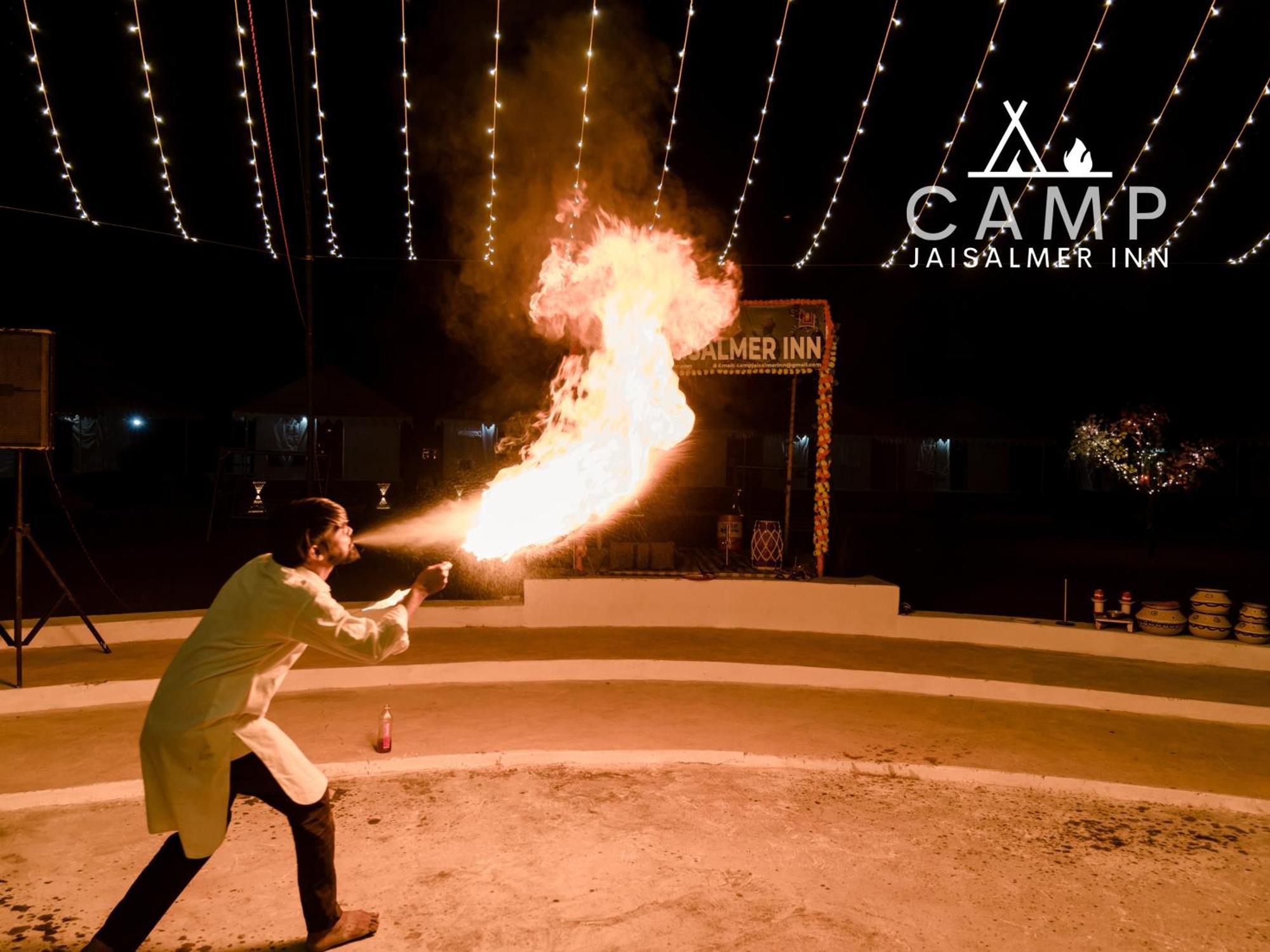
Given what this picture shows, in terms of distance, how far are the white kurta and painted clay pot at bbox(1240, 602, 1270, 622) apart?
32.6 feet

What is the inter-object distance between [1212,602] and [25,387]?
40.2ft

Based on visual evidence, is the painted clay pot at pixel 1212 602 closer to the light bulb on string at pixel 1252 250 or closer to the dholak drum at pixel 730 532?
the dholak drum at pixel 730 532

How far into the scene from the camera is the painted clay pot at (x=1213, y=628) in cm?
923

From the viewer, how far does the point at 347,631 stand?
326cm

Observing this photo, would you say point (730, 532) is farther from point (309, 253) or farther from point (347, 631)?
point (347, 631)

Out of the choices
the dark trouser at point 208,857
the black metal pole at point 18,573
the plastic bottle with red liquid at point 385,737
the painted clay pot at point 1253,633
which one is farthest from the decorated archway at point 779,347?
the dark trouser at point 208,857

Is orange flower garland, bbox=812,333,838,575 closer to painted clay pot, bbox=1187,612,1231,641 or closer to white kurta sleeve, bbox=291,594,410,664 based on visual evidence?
painted clay pot, bbox=1187,612,1231,641

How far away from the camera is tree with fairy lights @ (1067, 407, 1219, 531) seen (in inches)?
938

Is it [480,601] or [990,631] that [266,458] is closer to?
[480,601]

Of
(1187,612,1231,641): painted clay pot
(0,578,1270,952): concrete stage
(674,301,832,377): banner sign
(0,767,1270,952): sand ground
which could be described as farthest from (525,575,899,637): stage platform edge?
(0,767,1270,952): sand ground

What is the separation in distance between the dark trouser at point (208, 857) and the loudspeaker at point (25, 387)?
5269 mm

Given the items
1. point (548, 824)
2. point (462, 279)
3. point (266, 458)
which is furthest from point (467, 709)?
point (462, 279)

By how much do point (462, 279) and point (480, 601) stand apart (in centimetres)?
2639

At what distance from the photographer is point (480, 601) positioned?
35.2ft
